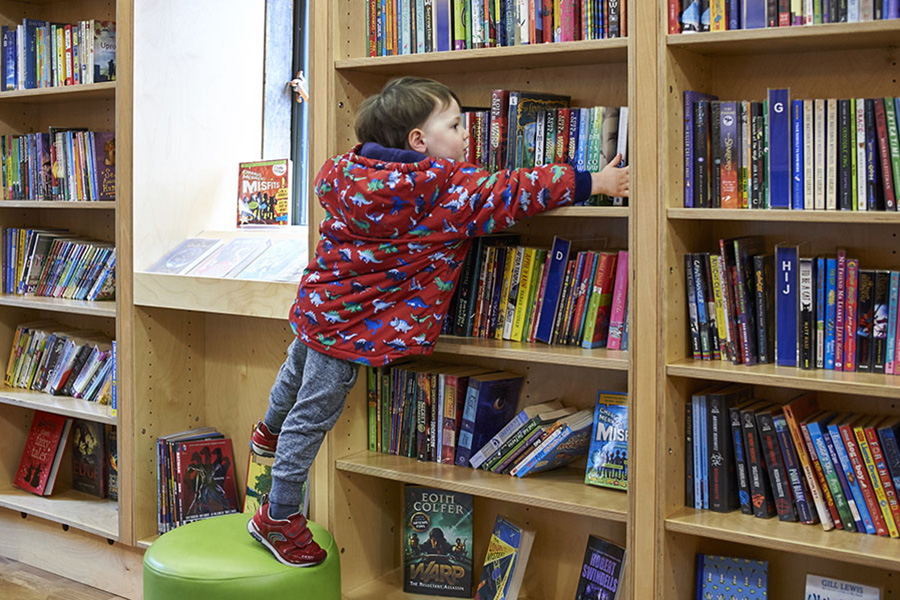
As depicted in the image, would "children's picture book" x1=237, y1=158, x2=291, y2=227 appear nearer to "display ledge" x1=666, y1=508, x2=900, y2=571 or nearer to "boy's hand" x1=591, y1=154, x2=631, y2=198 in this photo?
"boy's hand" x1=591, y1=154, x2=631, y2=198

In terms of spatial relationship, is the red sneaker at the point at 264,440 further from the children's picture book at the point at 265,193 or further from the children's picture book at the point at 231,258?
the children's picture book at the point at 265,193

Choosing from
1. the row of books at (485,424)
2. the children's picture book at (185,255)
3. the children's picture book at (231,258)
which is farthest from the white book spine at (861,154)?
the children's picture book at (185,255)

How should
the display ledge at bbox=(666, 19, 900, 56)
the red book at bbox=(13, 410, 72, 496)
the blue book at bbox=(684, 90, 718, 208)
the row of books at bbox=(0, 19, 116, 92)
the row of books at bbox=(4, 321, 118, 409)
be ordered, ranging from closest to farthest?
the display ledge at bbox=(666, 19, 900, 56)
the blue book at bbox=(684, 90, 718, 208)
the row of books at bbox=(0, 19, 116, 92)
the row of books at bbox=(4, 321, 118, 409)
the red book at bbox=(13, 410, 72, 496)

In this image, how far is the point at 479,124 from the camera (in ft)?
7.40

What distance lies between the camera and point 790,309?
1930 mm

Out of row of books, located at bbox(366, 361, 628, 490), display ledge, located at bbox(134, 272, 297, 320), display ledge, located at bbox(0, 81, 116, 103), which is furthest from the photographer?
display ledge, located at bbox(0, 81, 116, 103)

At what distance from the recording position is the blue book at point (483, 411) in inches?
91.4

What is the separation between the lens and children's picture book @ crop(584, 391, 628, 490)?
85.3 inches

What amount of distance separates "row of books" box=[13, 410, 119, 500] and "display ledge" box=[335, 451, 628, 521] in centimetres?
109

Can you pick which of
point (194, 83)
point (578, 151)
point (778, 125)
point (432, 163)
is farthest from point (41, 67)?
point (778, 125)

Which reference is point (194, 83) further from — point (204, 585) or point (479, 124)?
point (204, 585)

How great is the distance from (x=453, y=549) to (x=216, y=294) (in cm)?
92

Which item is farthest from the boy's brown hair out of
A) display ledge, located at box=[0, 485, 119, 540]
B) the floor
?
the floor

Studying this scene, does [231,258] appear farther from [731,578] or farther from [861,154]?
[861,154]
